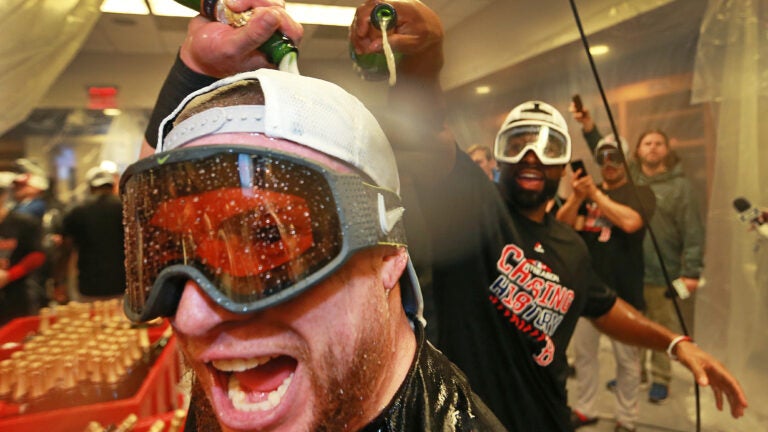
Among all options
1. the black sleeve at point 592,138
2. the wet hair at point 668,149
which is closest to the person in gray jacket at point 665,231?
the wet hair at point 668,149

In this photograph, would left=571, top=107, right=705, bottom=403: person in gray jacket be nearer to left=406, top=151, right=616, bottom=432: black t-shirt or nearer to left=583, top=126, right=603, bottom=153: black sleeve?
left=583, top=126, right=603, bottom=153: black sleeve

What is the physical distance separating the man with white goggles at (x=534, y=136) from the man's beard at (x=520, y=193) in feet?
0.17

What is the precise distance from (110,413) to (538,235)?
4.35 ft

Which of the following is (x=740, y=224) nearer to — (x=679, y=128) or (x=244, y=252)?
(x=679, y=128)

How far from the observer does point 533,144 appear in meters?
1.57

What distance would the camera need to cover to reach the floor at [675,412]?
237 centimetres

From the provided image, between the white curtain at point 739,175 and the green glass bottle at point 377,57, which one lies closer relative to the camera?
the green glass bottle at point 377,57

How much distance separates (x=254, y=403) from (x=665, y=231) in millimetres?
3070

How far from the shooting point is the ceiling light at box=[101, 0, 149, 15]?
3.04 feet

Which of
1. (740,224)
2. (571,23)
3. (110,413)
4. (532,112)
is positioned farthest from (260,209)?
(740,224)

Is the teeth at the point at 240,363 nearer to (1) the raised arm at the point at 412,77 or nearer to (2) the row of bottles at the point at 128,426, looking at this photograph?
(1) the raised arm at the point at 412,77

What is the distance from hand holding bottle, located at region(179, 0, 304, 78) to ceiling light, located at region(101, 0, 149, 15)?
0.22 m

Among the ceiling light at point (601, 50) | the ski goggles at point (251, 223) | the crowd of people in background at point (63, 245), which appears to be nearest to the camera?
the ski goggles at point (251, 223)

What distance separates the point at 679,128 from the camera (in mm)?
3066
